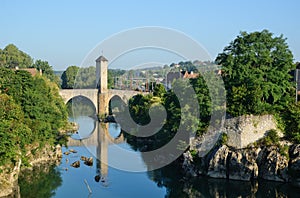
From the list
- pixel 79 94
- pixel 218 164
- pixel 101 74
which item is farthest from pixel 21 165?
pixel 101 74

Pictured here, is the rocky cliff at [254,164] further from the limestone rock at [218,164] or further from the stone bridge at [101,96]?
the stone bridge at [101,96]

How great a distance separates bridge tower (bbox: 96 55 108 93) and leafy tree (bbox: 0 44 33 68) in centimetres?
1843

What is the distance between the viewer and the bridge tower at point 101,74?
59906mm

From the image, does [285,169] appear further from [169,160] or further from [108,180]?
[108,180]

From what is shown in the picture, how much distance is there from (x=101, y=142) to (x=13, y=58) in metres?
41.8

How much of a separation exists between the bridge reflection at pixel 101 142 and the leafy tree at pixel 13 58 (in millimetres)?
31986

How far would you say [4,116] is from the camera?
23.0m

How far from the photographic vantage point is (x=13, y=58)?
74.9 m

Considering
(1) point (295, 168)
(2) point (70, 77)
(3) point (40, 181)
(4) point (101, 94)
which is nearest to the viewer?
(1) point (295, 168)

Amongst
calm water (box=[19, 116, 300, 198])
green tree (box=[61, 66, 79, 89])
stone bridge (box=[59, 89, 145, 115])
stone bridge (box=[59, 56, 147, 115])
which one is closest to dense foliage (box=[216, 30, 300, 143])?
calm water (box=[19, 116, 300, 198])

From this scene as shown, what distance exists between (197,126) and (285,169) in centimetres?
617

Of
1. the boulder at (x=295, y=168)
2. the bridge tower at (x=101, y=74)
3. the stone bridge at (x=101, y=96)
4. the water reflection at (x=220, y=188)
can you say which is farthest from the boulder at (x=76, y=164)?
the bridge tower at (x=101, y=74)

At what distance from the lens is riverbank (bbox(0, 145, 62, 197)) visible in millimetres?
22547

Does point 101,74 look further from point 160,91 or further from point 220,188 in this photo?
point 220,188
